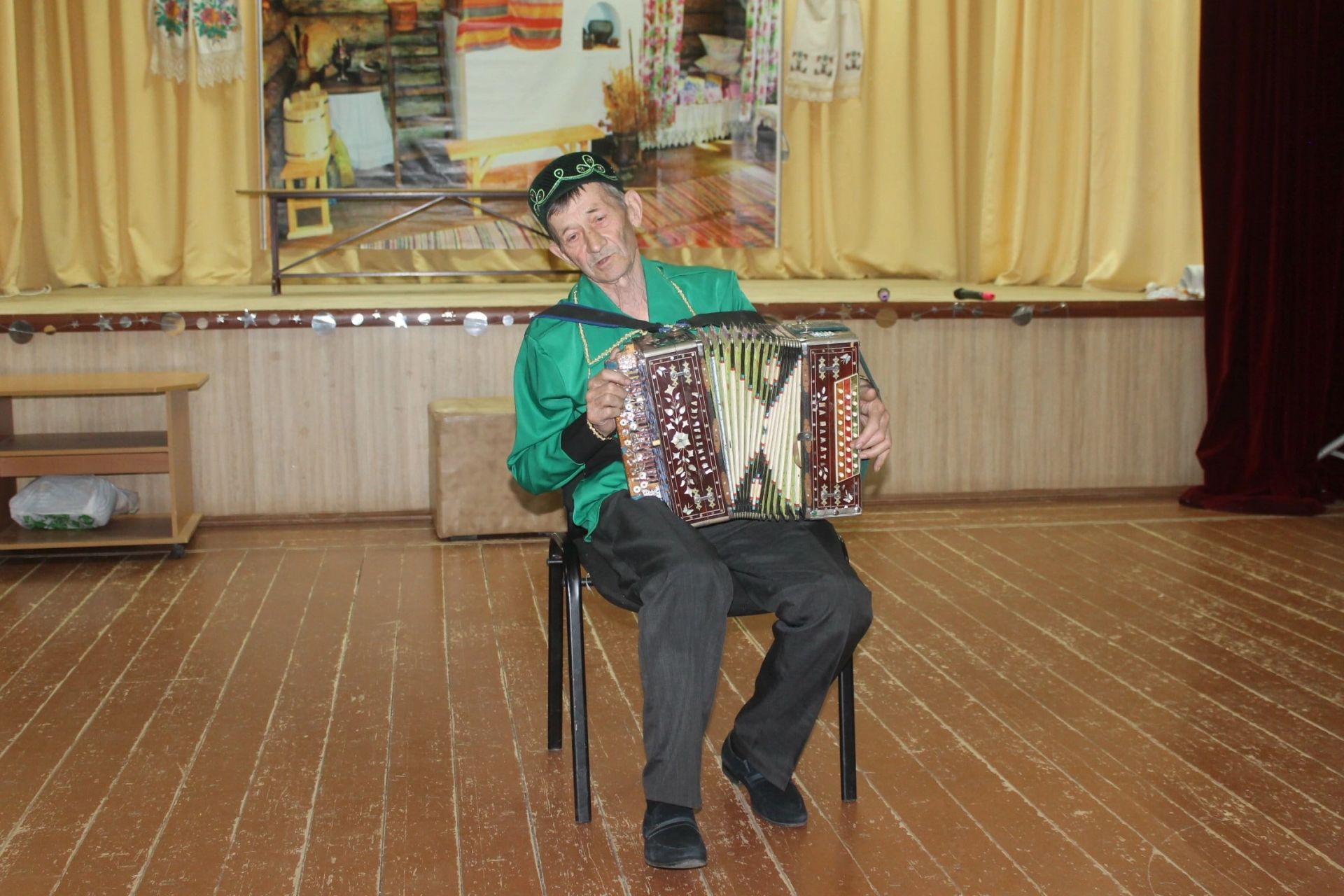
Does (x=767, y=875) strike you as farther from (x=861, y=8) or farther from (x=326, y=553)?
(x=861, y=8)

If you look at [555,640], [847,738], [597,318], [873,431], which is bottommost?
[847,738]

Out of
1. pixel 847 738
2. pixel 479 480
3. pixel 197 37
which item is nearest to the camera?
pixel 847 738

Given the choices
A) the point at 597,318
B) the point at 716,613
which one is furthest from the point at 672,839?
the point at 597,318

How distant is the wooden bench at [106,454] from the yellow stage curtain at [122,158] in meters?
1.65

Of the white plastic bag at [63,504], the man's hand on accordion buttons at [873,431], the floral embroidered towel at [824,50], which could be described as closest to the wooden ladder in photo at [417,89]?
the floral embroidered towel at [824,50]

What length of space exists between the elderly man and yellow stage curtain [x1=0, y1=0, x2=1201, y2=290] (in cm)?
382

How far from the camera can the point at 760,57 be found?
6379 millimetres

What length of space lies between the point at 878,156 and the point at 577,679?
4879mm

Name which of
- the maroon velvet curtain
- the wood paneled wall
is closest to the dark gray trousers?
the wood paneled wall

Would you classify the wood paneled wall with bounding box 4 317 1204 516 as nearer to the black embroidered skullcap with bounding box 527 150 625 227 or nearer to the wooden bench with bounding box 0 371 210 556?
the wooden bench with bounding box 0 371 210 556

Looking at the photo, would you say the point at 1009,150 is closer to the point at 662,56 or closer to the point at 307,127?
the point at 662,56

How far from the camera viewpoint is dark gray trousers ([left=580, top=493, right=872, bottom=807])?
205 centimetres

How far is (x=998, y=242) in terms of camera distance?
6383 millimetres

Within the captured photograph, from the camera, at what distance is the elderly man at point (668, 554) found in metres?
2.06
